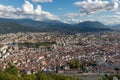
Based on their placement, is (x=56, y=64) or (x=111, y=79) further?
(x=56, y=64)

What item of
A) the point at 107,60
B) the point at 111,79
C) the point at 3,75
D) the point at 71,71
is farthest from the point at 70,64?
the point at 3,75

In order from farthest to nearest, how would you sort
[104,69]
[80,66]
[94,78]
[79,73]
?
[80,66]
[104,69]
[79,73]
[94,78]

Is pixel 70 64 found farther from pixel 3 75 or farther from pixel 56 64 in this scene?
pixel 3 75

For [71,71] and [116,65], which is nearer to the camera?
[71,71]

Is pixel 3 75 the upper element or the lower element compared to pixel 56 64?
upper

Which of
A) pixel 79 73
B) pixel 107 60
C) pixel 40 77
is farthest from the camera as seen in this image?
pixel 107 60

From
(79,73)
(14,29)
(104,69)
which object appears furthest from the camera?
(14,29)

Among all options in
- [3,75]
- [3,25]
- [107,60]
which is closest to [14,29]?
[3,25]

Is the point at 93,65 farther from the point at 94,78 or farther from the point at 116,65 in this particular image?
the point at 94,78

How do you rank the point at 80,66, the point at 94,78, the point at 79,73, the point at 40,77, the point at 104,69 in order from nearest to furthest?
the point at 40,77 → the point at 94,78 → the point at 79,73 → the point at 104,69 → the point at 80,66
